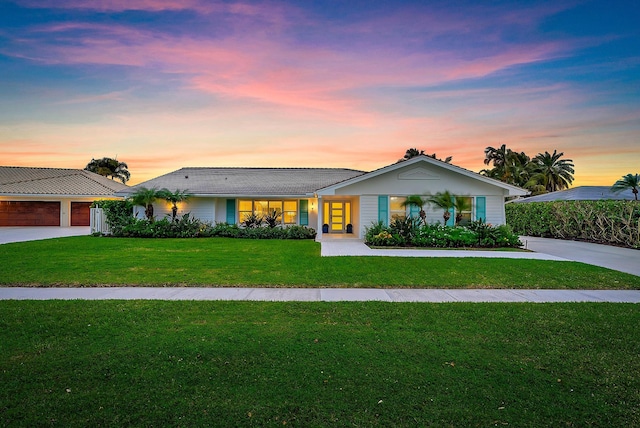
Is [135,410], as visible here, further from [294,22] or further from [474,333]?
[294,22]

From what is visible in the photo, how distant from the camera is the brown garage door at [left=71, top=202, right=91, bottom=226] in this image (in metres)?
26.7

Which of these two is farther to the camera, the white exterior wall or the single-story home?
the white exterior wall

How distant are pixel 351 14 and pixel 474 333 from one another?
11966 mm

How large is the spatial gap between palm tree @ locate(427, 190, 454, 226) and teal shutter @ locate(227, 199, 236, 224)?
11497 millimetres

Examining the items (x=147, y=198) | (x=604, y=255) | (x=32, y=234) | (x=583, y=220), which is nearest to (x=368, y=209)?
(x=604, y=255)

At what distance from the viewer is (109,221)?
1970 centimetres

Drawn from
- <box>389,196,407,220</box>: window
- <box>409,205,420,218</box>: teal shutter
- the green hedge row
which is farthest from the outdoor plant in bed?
the green hedge row

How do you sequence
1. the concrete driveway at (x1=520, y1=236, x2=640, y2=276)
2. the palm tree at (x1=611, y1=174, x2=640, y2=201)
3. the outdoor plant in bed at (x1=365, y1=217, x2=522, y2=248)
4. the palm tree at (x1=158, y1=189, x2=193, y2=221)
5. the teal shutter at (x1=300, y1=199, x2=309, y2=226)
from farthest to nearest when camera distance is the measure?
the teal shutter at (x1=300, y1=199, x2=309, y2=226) < the palm tree at (x1=611, y1=174, x2=640, y2=201) < the palm tree at (x1=158, y1=189, x2=193, y2=221) < the outdoor plant in bed at (x1=365, y1=217, x2=522, y2=248) < the concrete driveway at (x1=520, y1=236, x2=640, y2=276)

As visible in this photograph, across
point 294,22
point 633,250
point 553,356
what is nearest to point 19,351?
point 553,356

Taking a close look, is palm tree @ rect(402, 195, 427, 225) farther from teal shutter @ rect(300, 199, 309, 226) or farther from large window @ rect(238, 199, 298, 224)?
large window @ rect(238, 199, 298, 224)

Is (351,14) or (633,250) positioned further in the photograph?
(633,250)

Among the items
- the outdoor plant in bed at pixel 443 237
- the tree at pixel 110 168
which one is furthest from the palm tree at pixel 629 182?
the tree at pixel 110 168

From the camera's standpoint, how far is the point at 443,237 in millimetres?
15461

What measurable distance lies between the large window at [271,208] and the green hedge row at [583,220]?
47.5 feet
